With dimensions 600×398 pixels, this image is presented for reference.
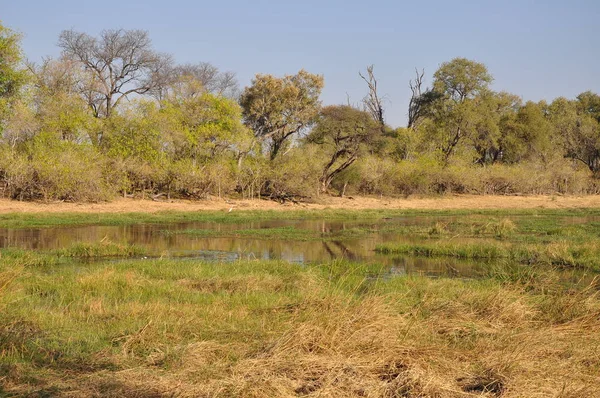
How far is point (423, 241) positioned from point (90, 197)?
1822 centimetres

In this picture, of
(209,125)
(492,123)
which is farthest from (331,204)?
(492,123)

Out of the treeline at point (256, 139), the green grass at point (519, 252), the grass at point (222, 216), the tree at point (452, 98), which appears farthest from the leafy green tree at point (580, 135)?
the green grass at point (519, 252)

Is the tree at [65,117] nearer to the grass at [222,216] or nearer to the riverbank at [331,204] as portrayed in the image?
the riverbank at [331,204]

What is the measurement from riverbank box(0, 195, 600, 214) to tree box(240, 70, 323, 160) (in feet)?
23.7

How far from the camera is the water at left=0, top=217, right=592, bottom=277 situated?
13955 millimetres

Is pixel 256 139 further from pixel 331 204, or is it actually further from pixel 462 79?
pixel 462 79

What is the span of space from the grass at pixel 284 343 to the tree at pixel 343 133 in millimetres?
29220

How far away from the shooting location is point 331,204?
35.4 metres

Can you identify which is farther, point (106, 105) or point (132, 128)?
point (106, 105)

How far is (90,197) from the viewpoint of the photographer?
95.1 ft

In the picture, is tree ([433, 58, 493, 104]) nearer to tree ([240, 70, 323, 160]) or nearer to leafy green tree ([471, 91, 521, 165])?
leafy green tree ([471, 91, 521, 165])

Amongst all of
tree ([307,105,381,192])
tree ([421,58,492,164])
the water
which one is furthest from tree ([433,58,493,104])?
the water

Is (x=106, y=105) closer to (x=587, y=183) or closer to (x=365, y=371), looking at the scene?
(x=587, y=183)

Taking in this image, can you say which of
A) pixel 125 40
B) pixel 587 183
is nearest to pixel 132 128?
pixel 125 40
